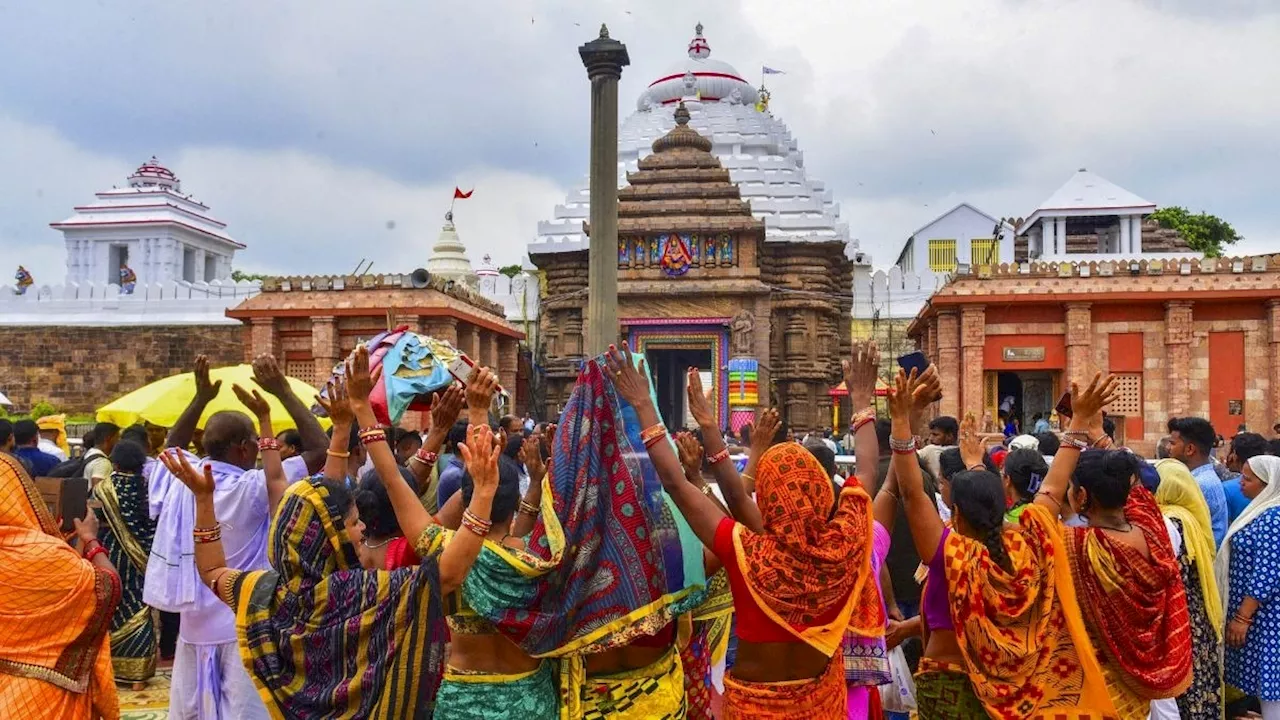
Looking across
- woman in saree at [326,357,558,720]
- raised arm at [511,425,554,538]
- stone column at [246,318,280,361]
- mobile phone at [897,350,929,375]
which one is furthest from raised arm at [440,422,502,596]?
stone column at [246,318,280,361]

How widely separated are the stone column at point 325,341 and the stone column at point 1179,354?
16320 millimetres

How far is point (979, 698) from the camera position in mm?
3836

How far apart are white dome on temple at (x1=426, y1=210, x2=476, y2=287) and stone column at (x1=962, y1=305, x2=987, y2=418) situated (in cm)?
2111

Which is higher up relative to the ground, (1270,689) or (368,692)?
(368,692)

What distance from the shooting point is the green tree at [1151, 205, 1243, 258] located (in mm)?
38938

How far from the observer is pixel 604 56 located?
10.7m

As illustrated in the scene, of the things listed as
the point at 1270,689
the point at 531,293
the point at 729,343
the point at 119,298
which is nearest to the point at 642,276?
the point at 729,343

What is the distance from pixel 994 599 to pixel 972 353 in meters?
16.5

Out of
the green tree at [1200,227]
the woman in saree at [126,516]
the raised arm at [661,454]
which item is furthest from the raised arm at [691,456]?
the green tree at [1200,227]

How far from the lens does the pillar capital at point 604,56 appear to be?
10.7 m

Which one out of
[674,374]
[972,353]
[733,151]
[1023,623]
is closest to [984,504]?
[1023,623]

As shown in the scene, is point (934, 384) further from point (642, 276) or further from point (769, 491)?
point (642, 276)

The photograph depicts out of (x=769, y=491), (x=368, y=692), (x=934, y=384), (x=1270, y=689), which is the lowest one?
(x=1270, y=689)

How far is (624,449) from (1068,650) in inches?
73.5
